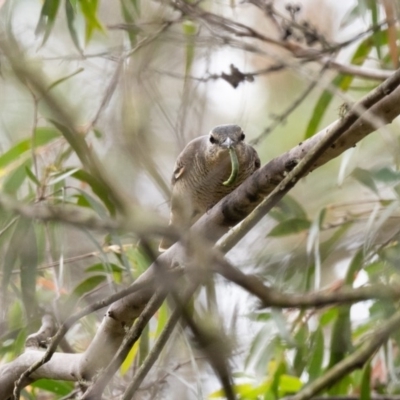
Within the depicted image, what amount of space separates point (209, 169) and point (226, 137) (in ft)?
0.55

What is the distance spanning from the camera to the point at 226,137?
210 centimetres

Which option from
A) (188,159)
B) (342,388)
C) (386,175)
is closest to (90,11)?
(188,159)

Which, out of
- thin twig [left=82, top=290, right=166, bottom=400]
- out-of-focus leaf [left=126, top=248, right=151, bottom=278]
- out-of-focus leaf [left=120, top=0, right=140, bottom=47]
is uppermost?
out-of-focus leaf [left=120, top=0, right=140, bottom=47]

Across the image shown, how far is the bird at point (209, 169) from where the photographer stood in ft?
6.82

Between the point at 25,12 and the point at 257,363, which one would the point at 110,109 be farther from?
the point at 257,363

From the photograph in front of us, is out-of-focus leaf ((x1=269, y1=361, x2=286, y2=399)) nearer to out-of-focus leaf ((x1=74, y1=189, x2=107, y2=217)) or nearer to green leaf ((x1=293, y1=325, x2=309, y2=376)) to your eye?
green leaf ((x1=293, y1=325, x2=309, y2=376))

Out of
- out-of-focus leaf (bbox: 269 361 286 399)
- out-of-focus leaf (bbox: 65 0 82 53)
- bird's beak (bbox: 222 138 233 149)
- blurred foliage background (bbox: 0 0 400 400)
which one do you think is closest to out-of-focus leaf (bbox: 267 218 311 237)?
blurred foliage background (bbox: 0 0 400 400)

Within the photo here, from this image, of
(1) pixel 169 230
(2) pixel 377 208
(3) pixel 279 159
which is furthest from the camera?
(2) pixel 377 208

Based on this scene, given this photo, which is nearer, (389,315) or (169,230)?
(169,230)

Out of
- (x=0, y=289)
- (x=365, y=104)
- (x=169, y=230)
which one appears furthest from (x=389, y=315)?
(x=0, y=289)

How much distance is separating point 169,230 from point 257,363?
5.11 ft

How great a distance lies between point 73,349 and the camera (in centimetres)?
219

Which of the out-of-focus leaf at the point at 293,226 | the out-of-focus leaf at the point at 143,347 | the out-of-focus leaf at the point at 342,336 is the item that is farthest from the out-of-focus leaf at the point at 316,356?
the out-of-focus leaf at the point at 143,347

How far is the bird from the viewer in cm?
208
